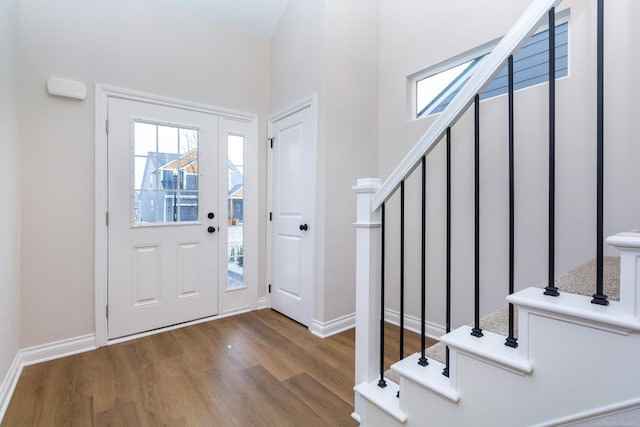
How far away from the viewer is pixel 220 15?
291 cm

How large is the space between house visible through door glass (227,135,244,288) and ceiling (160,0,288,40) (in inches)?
43.1

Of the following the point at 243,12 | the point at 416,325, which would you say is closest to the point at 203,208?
the point at 243,12

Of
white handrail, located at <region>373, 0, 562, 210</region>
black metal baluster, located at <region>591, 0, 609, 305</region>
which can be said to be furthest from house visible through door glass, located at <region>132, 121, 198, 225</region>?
black metal baluster, located at <region>591, 0, 609, 305</region>

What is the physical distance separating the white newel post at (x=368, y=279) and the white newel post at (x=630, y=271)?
0.83 metres

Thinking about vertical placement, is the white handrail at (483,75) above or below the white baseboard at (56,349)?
above

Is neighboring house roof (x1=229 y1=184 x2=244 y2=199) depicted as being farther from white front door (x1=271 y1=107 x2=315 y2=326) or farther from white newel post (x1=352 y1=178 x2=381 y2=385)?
white newel post (x1=352 y1=178 x2=381 y2=385)

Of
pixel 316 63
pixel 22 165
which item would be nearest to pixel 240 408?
pixel 22 165

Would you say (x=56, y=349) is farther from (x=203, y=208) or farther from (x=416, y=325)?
(x=416, y=325)

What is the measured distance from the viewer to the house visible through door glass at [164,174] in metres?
2.60

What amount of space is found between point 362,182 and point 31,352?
2582mm

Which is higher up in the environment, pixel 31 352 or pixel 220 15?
pixel 220 15

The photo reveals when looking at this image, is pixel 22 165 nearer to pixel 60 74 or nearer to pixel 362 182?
pixel 60 74

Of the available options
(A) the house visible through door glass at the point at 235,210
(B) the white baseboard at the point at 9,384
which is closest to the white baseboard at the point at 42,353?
(B) the white baseboard at the point at 9,384

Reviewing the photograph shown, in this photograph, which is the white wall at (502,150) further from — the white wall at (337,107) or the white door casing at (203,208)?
the white door casing at (203,208)
